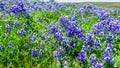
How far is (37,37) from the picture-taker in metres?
7.46

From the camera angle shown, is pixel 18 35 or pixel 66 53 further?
pixel 18 35

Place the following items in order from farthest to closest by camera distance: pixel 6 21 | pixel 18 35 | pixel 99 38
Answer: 1. pixel 6 21
2. pixel 18 35
3. pixel 99 38

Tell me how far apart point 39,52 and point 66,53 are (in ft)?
1.54

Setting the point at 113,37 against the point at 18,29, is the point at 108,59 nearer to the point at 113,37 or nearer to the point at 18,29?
the point at 113,37

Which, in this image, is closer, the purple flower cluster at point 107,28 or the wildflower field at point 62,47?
the wildflower field at point 62,47

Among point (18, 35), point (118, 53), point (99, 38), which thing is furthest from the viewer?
point (18, 35)

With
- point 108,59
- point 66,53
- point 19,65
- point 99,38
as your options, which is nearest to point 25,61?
point 19,65

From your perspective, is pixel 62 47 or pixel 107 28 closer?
pixel 62 47

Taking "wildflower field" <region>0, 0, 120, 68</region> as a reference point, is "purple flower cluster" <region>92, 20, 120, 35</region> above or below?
above

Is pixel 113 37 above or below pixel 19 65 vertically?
above

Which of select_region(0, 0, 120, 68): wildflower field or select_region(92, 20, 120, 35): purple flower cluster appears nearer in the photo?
select_region(0, 0, 120, 68): wildflower field

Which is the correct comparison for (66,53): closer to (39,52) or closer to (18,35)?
(39,52)

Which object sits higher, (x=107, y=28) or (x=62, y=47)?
(x=107, y=28)

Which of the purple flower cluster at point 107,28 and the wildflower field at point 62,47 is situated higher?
the purple flower cluster at point 107,28
